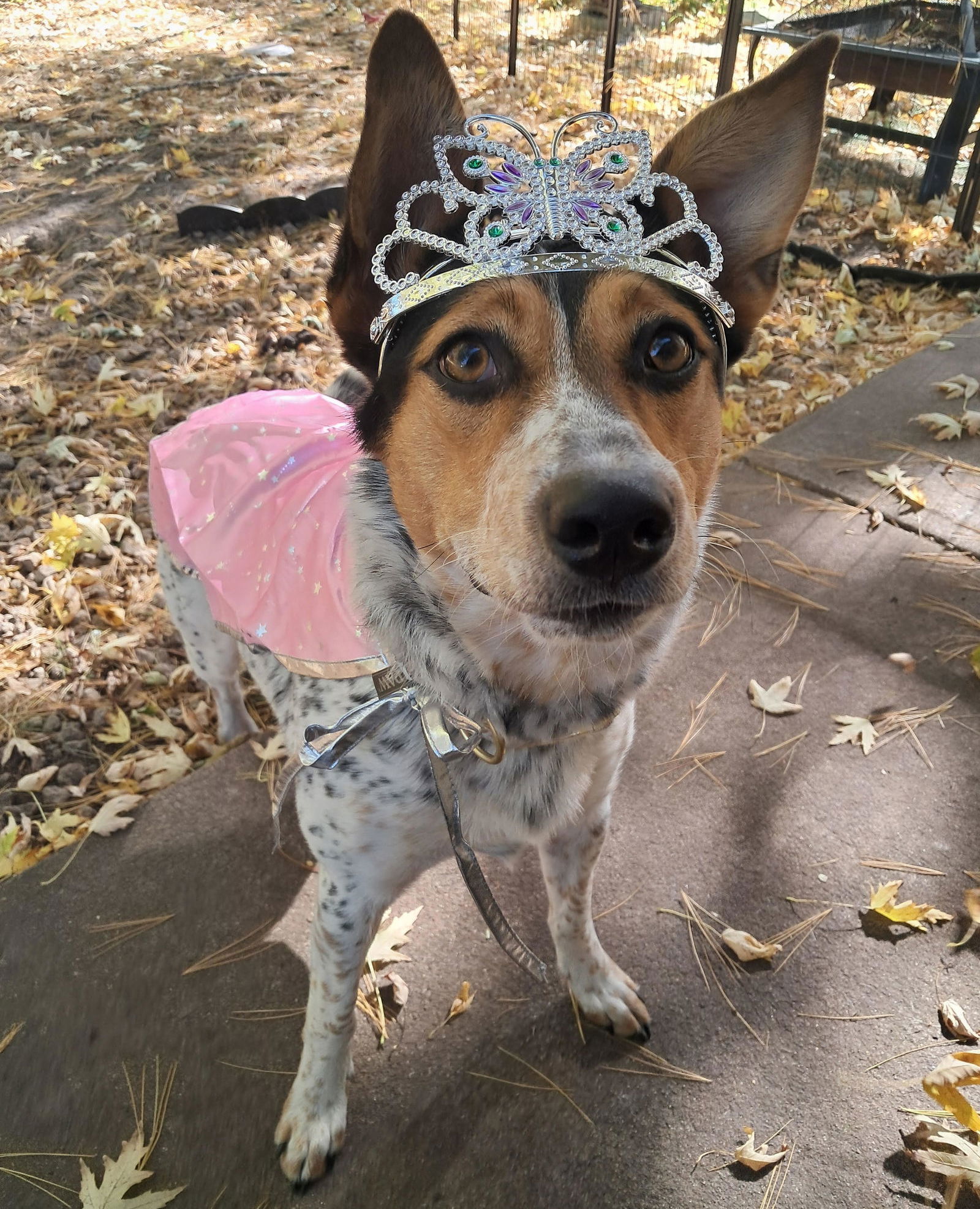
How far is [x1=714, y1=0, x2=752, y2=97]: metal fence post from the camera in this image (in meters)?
5.84

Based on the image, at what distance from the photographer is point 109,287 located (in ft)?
16.9

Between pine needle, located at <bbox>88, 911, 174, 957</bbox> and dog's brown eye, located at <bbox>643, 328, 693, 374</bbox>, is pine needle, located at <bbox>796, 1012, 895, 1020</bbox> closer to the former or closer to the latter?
dog's brown eye, located at <bbox>643, 328, 693, 374</bbox>

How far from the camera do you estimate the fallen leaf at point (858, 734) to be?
9.41 feet

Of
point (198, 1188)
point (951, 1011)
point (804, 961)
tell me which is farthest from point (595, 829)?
point (198, 1188)

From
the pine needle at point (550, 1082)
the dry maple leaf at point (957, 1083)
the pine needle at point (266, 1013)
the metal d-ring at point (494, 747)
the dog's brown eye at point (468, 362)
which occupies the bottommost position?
the pine needle at point (266, 1013)

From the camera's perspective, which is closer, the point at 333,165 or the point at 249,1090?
the point at 249,1090

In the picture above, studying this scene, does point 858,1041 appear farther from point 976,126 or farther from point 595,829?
point 976,126

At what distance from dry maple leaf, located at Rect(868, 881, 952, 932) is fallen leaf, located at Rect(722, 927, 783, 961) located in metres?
0.34

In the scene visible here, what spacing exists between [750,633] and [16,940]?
280cm

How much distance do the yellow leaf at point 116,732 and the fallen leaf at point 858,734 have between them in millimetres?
2604

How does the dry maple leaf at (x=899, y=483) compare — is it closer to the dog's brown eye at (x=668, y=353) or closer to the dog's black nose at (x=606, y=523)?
the dog's brown eye at (x=668, y=353)

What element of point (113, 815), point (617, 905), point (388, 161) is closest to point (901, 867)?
point (617, 905)

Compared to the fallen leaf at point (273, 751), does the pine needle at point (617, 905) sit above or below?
below

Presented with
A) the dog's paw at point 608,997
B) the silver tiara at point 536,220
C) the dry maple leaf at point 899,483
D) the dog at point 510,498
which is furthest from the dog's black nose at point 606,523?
the dry maple leaf at point 899,483
